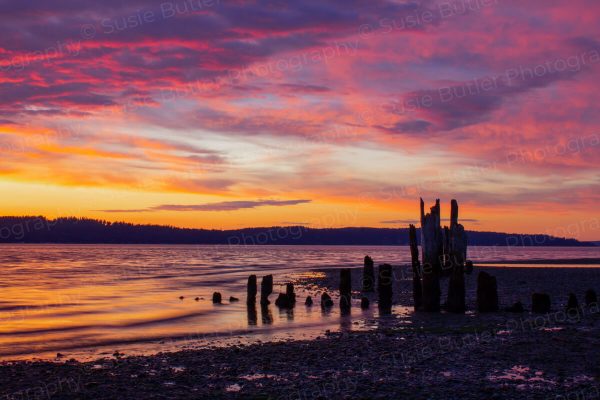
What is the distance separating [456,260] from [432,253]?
3.11 ft

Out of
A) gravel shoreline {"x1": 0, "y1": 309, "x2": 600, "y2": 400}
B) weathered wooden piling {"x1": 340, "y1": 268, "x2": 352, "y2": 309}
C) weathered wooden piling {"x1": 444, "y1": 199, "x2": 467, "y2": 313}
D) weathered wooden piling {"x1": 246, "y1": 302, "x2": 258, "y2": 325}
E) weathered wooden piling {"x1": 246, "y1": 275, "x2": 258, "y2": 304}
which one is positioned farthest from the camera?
weathered wooden piling {"x1": 246, "y1": 275, "x2": 258, "y2": 304}

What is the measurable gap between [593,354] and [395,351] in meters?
4.46

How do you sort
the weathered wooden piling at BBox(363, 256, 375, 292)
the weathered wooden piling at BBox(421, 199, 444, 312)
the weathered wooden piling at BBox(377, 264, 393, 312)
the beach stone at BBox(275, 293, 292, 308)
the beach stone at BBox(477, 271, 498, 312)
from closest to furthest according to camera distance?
the beach stone at BBox(477, 271, 498, 312)
the weathered wooden piling at BBox(421, 199, 444, 312)
the weathered wooden piling at BBox(377, 264, 393, 312)
the beach stone at BBox(275, 293, 292, 308)
the weathered wooden piling at BBox(363, 256, 375, 292)

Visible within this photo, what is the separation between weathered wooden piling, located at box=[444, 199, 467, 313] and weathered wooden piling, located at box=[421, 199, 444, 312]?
362 millimetres

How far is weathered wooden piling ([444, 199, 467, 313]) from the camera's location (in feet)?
72.6

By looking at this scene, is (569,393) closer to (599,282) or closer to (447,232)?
(447,232)

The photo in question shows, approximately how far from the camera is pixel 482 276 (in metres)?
22.4

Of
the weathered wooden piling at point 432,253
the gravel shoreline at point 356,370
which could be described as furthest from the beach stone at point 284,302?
the gravel shoreline at point 356,370

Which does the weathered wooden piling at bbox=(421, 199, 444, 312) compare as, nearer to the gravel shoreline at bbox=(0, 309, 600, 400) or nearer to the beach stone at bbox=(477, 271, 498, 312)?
the beach stone at bbox=(477, 271, 498, 312)

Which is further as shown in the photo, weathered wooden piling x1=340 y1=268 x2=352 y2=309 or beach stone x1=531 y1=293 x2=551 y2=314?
weathered wooden piling x1=340 y1=268 x2=352 y2=309

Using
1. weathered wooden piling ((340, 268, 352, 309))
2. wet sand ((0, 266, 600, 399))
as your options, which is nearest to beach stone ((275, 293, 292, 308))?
weathered wooden piling ((340, 268, 352, 309))

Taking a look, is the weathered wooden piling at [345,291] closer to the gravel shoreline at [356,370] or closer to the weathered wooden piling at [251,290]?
the weathered wooden piling at [251,290]

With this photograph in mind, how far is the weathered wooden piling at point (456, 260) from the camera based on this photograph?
2212cm

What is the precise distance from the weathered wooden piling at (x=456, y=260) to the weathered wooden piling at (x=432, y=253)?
36 centimetres
